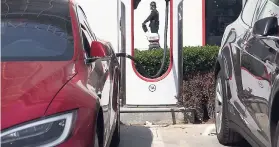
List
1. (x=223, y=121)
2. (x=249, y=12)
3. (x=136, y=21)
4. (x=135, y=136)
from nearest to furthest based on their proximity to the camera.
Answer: (x=249, y=12) < (x=223, y=121) < (x=135, y=136) < (x=136, y=21)

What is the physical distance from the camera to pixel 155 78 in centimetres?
798

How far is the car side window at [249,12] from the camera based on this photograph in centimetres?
542

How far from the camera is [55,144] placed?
314 centimetres

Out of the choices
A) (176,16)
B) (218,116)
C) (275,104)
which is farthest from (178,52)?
(275,104)

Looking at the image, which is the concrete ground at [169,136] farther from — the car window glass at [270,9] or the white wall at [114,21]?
the white wall at [114,21]

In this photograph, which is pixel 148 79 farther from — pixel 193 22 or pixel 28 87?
pixel 28 87

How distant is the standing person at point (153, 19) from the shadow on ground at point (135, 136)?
7.81 ft

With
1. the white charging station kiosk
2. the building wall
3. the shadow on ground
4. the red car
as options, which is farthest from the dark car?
the building wall

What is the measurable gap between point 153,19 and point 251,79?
5057 mm

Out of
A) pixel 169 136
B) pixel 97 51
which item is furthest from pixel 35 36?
pixel 169 136

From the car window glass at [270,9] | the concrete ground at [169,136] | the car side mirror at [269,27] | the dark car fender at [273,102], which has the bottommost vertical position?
the concrete ground at [169,136]

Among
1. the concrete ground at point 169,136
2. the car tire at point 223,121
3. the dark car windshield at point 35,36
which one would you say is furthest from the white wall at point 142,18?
the dark car windshield at point 35,36

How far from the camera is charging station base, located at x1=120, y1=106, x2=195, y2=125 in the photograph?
25.3 feet

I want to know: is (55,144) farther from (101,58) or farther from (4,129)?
(101,58)
